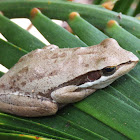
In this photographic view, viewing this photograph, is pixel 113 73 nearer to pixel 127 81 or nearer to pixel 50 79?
pixel 127 81

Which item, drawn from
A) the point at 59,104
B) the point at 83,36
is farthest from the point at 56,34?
the point at 59,104

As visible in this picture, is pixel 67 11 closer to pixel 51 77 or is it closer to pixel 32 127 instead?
pixel 51 77

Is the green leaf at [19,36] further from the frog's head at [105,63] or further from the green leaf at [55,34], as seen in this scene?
the frog's head at [105,63]

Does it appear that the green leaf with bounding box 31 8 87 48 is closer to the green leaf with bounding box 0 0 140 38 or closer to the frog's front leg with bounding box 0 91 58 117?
the green leaf with bounding box 0 0 140 38

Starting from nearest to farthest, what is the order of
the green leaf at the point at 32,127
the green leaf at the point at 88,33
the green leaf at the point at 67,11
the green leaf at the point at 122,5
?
the green leaf at the point at 32,127
the green leaf at the point at 88,33
the green leaf at the point at 67,11
the green leaf at the point at 122,5

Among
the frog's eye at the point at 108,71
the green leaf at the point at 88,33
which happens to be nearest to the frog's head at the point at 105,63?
the frog's eye at the point at 108,71

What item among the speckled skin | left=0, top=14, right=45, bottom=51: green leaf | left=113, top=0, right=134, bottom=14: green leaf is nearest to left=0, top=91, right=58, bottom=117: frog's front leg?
the speckled skin

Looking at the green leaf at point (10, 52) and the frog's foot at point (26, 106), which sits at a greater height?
the green leaf at point (10, 52)

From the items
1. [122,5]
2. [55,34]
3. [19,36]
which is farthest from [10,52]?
[122,5]

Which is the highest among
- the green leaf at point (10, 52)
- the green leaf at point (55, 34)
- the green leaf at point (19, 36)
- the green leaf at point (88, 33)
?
the green leaf at point (88, 33)
